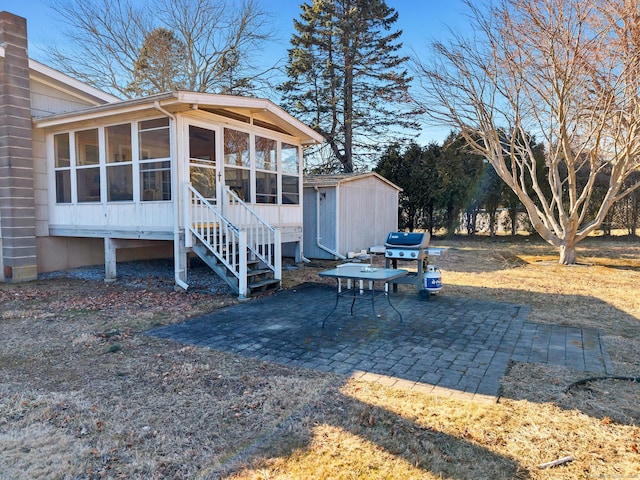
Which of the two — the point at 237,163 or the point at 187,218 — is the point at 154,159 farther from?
the point at 237,163

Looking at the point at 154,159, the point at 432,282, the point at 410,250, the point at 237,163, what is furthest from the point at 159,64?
the point at 432,282

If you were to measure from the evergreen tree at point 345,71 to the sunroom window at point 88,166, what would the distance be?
12508 millimetres

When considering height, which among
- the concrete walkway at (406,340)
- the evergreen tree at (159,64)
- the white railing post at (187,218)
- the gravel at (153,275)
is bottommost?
the concrete walkway at (406,340)

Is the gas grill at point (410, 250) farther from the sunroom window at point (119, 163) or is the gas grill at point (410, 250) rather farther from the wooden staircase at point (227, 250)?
the sunroom window at point (119, 163)

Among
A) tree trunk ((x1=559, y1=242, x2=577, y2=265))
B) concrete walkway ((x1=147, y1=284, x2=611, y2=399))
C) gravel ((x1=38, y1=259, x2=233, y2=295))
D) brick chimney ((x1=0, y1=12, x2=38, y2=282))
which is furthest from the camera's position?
tree trunk ((x1=559, y1=242, x2=577, y2=265))

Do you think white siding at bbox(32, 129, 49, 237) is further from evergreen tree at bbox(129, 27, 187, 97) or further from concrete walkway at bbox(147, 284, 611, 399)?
evergreen tree at bbox(129, 27, 187, 97)

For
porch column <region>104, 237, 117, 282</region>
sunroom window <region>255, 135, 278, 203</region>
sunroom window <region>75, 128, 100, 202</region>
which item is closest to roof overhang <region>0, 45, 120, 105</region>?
sunroom window <region>75, 128, 100, 202</region>

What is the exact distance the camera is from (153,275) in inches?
345

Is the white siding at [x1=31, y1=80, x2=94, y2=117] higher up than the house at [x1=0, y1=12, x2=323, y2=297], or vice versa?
the white siding at [x1=31, y1=80, x2=94, y2=117]

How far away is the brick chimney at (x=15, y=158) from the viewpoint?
7.96m

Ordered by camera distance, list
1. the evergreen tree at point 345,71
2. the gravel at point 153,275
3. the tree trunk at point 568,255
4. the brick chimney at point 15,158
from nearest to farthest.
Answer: the gravel at point 153,275, the brick chimney at point 15,158, the tree trunk at point 568,255, the evergreen tree at point 345,71

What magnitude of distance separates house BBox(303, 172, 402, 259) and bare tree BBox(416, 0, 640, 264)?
A: 3.03m

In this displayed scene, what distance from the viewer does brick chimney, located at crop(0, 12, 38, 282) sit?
7.96 m

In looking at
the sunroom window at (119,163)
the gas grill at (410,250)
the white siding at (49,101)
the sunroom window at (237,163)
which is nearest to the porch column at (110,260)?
the sunroom window at (119,163)
